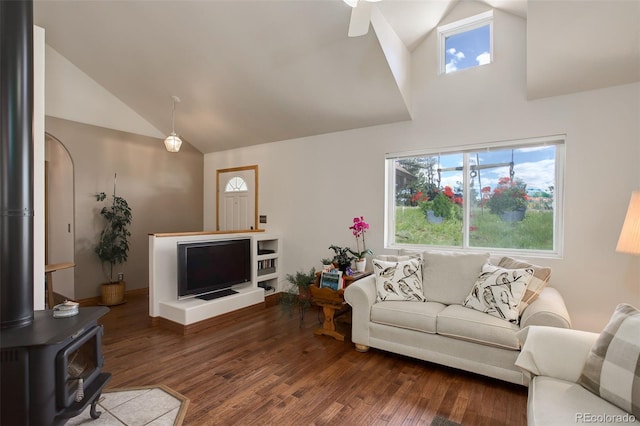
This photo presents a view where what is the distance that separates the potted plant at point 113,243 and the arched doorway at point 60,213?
37 centimetres

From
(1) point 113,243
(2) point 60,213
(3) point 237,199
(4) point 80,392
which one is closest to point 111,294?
(1) point 113,243

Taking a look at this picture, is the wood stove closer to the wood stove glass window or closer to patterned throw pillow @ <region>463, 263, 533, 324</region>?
the wood stove glass window

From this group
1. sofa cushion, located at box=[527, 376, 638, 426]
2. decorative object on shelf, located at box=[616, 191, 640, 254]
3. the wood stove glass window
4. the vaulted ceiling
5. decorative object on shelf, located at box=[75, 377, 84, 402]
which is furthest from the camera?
the vaulted ceiling

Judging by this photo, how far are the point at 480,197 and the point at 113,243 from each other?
16.8 feet

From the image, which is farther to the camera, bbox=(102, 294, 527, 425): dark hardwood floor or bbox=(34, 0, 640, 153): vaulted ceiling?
bbox=(34, 0, 640, 153): vaulted ceiling

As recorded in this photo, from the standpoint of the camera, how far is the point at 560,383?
1.57 meters

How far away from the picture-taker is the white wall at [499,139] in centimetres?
283

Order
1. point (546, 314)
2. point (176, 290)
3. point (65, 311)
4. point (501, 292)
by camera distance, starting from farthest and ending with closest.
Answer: point (176, 290), point (501, 292), point (546, 314), point (65, 311)

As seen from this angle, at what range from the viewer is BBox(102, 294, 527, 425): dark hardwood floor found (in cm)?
206

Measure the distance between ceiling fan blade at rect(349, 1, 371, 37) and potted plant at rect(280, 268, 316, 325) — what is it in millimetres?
2879

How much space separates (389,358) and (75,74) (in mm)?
5550

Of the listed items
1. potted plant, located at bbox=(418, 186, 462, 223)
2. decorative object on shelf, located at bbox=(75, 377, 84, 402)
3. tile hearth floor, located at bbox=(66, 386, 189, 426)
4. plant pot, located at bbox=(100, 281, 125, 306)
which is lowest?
tile hearth floor, located at bbox=(66, 386, 189, 426)

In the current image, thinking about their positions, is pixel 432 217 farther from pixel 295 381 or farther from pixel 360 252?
pixel 295 381

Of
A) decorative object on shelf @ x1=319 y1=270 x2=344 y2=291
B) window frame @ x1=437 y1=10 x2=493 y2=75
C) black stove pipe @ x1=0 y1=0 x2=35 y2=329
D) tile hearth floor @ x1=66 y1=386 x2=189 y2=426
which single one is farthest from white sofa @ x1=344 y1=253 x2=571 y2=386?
black stove pipe @ x1=0 y1=0 x2=35 y2=329
